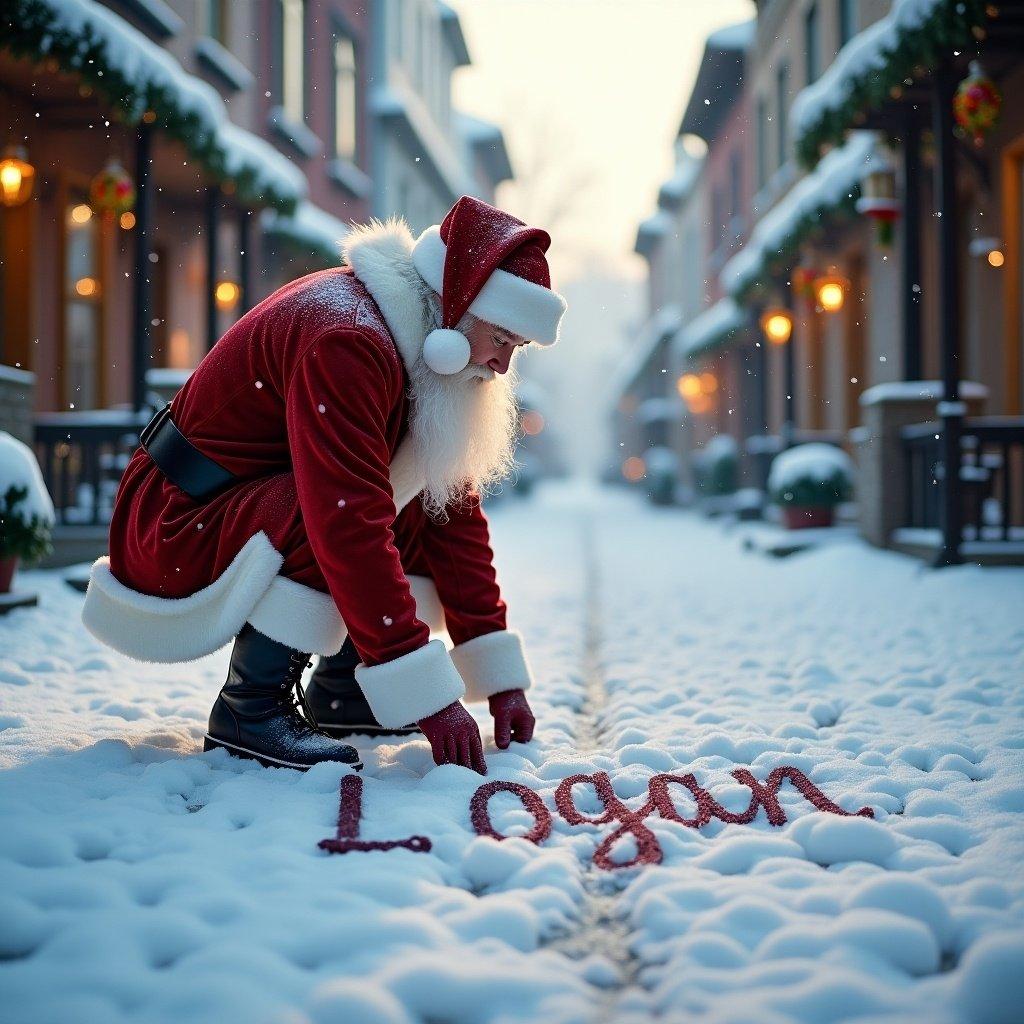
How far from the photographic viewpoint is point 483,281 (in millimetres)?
2486

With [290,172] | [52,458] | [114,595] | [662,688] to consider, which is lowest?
[662,688]

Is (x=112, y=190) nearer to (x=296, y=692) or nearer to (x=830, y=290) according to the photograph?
(x=296, y=692)

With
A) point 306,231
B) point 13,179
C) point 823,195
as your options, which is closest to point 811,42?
point 823,195

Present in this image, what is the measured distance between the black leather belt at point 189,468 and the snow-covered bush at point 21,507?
2.39 metres

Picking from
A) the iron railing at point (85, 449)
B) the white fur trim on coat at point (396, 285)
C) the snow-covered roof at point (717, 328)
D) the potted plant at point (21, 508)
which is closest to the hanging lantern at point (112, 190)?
the iron railing at point (85, 449)

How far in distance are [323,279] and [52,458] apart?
514 centimetres

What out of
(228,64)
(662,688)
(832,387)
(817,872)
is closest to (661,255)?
(832,387)

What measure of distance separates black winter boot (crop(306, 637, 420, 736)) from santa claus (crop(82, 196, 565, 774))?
199mm

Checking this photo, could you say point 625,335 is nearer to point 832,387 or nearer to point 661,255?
point 661,255

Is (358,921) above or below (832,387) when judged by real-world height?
below

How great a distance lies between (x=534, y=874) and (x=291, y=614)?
A: 90 centimetres

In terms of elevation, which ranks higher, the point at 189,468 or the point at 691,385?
the point at 691,385

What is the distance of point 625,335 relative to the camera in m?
51.6

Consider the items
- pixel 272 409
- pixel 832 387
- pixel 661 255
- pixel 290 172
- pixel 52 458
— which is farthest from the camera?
pixel 661 255
